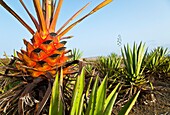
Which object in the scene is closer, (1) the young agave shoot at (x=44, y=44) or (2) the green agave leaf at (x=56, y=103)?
(2) the green agave leaf at (x=56, y=103)

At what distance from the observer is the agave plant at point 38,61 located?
1545 millimetres

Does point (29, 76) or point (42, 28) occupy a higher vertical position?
point (42, 28)

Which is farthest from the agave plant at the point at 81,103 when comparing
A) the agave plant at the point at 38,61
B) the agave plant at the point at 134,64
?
the agave plant at the point at 134,64

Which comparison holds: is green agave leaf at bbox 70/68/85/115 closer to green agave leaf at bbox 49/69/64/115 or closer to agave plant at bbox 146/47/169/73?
green agave leaf at bbox 49/69/64/115

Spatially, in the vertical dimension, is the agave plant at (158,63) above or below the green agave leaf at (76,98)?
above

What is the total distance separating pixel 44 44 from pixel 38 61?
0.40 ft

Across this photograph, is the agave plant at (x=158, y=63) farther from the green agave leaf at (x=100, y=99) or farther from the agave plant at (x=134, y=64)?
the green agave leaf at (x=100, y=99)

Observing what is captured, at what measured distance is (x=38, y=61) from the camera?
1.60 meters

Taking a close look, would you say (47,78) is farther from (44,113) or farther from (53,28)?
(53,28)

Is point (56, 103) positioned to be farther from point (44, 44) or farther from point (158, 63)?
point (158, 63)

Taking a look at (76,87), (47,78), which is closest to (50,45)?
(47,78)

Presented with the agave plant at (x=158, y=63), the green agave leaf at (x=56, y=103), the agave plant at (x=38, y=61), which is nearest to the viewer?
the green agave leaf at (x=56, y=103)

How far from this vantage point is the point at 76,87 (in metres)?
0.98

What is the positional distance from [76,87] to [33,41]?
0.80 meters
